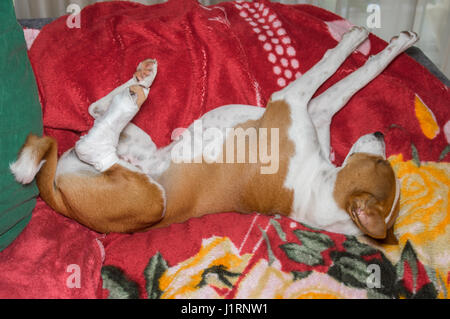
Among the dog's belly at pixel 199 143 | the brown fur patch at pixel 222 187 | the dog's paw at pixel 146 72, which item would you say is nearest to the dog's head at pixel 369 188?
the brown fur patch at pixel 222 187

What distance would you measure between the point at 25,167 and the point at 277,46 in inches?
69.1

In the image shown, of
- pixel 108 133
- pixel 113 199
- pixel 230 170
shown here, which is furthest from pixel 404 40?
pixel 113 199

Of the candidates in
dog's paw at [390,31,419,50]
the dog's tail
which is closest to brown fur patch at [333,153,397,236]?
dog's paw at [390,31,419,50]

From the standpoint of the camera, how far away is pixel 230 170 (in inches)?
97.6

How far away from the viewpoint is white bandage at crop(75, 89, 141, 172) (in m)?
2.27

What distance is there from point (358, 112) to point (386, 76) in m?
0.32

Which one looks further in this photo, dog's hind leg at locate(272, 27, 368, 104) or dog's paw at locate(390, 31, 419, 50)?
dog's paw at locate(390, 31, 419, 50)

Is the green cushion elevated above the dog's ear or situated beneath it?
elevated above

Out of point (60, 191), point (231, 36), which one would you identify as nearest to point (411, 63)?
point (231, 36)

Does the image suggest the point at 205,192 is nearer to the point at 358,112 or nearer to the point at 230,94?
the point at 230,94

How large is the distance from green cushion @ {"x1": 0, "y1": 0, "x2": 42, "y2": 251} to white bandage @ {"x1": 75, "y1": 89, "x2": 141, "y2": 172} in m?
0.29

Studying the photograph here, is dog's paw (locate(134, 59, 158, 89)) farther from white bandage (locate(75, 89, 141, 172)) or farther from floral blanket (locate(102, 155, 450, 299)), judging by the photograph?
floral blanket (locate(102, 155, 450, 299))

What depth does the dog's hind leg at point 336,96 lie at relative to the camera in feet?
8.57

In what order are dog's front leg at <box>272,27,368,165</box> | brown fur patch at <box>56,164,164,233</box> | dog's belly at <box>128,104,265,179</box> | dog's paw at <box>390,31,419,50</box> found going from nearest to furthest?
brown fur patch at <box>56,164,164,233</box>
dog's front leg at <box>272,27,368,165</box>
dog's belly at <box>128,104,265,179</box>
dog's paw at <box>390,31,419,50</box>
